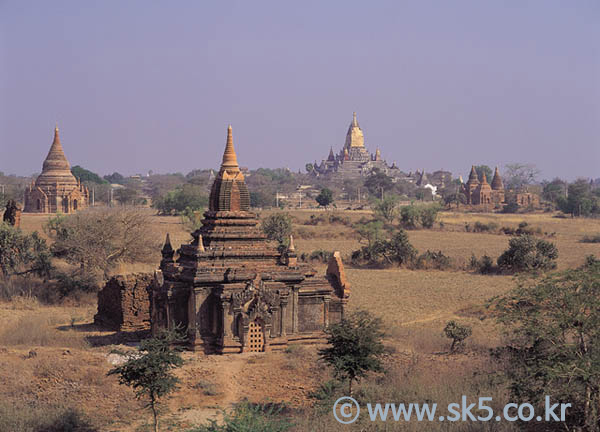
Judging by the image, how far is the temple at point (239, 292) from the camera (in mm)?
16734

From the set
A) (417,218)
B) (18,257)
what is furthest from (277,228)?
(417,218)

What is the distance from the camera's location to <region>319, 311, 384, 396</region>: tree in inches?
489

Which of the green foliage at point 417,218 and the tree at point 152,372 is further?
the green foliage at point 417,218

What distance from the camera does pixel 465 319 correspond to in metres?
22.1

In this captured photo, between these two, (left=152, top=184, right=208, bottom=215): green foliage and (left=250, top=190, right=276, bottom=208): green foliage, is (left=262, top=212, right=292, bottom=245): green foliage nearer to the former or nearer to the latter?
(left=152, top=184, right=208, bottom=215): green foliage

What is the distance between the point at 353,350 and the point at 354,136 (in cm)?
14424

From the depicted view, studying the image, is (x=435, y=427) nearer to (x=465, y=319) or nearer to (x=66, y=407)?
(x=66, y=407)

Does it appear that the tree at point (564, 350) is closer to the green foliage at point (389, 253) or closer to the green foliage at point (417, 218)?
the green foliage at point (389, 253)

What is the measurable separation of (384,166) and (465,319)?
13173cm

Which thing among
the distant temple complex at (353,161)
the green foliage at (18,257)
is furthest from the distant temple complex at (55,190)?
the distant temple complex at (353,161)

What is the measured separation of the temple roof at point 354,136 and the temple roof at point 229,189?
13616 centimetres

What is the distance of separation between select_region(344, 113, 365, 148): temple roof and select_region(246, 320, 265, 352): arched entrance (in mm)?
139269

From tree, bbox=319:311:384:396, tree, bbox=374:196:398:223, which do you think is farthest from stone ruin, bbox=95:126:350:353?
tree, bbox=374:196:398:223

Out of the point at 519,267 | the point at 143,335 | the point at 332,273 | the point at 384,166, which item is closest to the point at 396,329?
the point at 332,273
